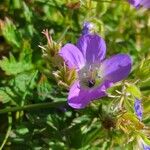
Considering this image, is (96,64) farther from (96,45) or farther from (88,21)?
(88,21)

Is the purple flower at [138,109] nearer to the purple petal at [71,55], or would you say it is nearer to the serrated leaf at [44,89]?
the purple petal at [71,55]

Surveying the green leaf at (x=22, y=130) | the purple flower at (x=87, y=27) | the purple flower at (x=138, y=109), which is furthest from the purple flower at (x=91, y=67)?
the green leaf at (x=22, y=130)

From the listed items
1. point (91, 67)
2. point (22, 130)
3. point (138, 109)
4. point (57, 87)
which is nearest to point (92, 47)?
point (91, 67)

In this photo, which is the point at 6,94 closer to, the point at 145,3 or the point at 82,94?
the point at 82,94

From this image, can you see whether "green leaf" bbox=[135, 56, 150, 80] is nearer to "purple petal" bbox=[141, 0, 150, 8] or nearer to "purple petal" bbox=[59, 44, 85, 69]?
"purple petal" bbox=[59, 44, 85, 69]

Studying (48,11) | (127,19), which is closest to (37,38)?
(48,11)

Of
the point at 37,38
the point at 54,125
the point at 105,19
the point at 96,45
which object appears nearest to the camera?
the point at 96,45

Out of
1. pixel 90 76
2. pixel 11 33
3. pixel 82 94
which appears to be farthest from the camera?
pixel 11 33
